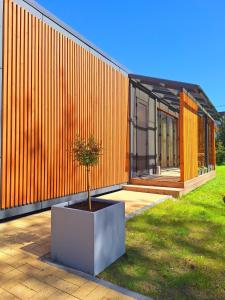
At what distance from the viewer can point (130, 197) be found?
297 inches

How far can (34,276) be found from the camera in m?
2.82

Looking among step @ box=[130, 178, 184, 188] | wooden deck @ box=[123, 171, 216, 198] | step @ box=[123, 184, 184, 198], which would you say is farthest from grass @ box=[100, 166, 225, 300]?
step @ box=[130, 178, 184, 188]

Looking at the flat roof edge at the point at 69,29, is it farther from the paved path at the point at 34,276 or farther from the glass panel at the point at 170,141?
the glass panel at the point at 170,141

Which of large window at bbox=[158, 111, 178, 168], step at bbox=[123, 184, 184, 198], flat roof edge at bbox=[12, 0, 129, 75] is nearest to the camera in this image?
flat roof edge at bbox=[12, 0, 129, 75]

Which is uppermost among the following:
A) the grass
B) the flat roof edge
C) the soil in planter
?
the flat roof edge

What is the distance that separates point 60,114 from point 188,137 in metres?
4.39

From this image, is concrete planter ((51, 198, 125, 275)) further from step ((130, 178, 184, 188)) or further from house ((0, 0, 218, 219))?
step ((130, 178, 184, 188))

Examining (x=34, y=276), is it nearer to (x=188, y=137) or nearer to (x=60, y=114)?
(x=60, y=114)

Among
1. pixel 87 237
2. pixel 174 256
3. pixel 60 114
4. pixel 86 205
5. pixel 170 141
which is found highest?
pixel 60 114

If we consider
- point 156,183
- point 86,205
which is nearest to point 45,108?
point 86,205

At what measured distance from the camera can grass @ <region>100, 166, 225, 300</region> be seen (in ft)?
8.75

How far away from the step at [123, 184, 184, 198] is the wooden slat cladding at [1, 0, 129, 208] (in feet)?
2.92

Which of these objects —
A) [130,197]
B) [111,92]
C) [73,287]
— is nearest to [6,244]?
[73,287]

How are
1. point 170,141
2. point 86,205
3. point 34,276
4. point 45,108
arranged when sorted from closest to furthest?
point 34,276
point 86,205
point 45,108
point 170,141
